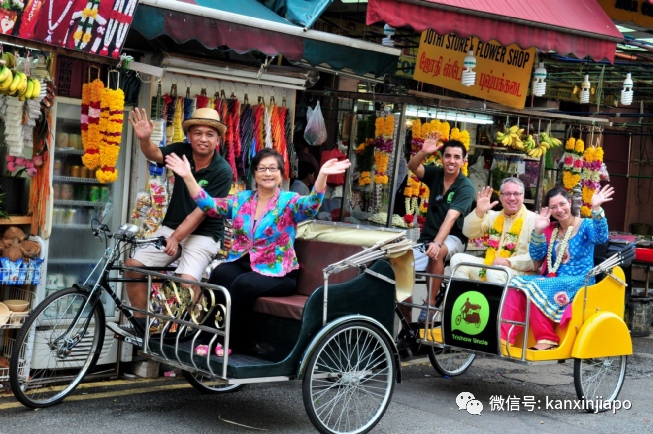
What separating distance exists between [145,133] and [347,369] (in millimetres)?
2311

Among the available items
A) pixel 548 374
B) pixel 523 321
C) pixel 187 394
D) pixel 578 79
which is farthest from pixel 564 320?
pixel 578 79

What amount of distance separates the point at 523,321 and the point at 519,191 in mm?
1299

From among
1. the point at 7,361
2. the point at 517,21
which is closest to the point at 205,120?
the point at 7,361

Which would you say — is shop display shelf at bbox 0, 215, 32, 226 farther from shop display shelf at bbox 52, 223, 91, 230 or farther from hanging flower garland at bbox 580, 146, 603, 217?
hanging flower garland at bbox 580, 146, 603, 217

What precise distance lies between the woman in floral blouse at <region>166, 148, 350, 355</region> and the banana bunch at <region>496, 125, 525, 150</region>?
591cm

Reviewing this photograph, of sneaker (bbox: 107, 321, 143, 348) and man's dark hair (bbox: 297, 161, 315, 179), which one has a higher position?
man's dark hair (bbox: 297, 161, 315, 179)

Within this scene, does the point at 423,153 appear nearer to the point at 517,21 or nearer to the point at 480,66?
the point at 517,21

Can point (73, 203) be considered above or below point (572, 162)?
below

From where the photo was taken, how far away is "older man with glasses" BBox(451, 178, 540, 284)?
6844 millimetres

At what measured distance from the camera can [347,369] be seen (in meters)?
5.40

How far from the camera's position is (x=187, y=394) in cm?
631

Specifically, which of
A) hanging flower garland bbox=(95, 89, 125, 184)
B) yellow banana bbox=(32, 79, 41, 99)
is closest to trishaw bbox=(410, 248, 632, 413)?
hanging flower garland bbox=(95, 89, 125, 184)

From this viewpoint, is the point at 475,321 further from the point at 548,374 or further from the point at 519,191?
the point at 548,374

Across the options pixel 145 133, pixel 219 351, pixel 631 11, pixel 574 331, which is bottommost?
pixel 219 351
